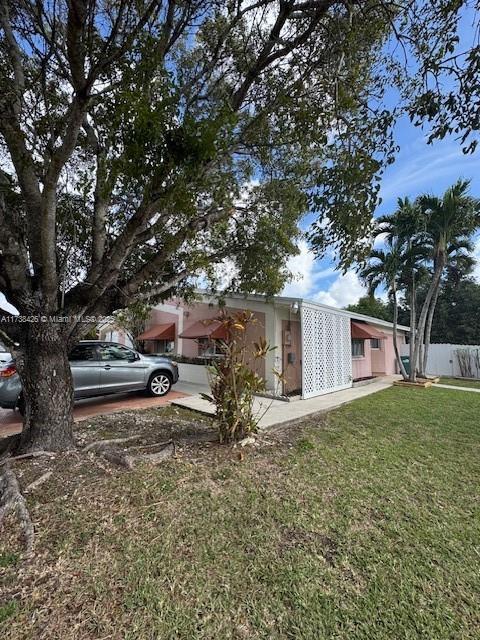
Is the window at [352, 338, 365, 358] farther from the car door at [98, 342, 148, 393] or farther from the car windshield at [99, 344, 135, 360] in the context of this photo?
the car windshield at [99, 344, 135, 360]

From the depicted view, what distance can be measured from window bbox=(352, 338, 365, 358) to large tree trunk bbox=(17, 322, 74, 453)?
15.3 m

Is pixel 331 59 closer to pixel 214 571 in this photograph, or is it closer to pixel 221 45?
pixel 221 45

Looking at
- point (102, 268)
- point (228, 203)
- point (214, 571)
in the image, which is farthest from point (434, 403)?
point (102, 268)

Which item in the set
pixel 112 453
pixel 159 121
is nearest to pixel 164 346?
pixel 112 453

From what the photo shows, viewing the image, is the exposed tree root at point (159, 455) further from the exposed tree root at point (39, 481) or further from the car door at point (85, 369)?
Answer: the car door at point (85, 369)

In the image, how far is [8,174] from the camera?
5.95 m

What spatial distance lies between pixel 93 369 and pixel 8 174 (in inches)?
215

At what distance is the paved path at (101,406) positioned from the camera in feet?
25.2

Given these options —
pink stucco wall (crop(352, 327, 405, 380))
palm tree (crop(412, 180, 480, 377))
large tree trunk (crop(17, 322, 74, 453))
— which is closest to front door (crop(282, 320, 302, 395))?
pink stucco wall (crop(352, 327, 405, 380))

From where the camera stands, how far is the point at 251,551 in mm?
3164

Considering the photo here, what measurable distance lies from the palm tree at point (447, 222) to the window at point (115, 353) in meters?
14.1

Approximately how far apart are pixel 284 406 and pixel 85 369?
243 inches

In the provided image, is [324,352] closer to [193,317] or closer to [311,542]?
[193,317]

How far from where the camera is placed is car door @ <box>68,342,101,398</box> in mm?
8992
